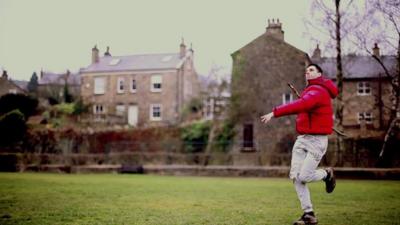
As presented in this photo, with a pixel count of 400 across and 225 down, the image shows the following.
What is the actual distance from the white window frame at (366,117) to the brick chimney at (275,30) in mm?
8774

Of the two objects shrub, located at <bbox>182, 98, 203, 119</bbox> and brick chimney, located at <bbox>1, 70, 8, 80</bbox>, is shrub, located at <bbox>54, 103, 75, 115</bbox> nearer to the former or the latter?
shrub, located at <bbox>182, 98, 203, 119</bbox>

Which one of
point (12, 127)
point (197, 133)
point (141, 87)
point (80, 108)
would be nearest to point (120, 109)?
point (141, 87)

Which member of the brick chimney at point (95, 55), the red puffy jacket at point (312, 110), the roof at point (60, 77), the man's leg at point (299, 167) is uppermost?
the brick chimney at point (95, 55)

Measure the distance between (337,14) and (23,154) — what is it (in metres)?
16.4

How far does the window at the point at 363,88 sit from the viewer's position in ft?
121

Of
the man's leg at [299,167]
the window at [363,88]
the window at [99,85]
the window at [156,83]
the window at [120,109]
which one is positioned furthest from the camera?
the window at [99,85]

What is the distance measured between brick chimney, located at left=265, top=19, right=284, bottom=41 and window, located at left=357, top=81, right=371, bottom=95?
9.27 m

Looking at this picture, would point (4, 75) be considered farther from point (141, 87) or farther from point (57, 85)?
point (57, 85)

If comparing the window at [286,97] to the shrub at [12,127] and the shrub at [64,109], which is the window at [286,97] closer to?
the shrub at [64,109]

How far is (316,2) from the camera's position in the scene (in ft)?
69.6

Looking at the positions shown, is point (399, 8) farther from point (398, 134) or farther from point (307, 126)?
point (307, 126)

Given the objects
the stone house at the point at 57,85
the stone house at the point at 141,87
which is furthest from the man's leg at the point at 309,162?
the stone house at the point at 141,87

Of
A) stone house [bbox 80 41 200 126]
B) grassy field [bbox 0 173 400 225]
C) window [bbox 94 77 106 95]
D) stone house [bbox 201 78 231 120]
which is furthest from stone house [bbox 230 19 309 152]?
grassy field [bbox 0 173 400 225]

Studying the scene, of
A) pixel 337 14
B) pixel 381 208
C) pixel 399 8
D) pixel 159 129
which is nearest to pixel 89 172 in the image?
pixel 159 129
